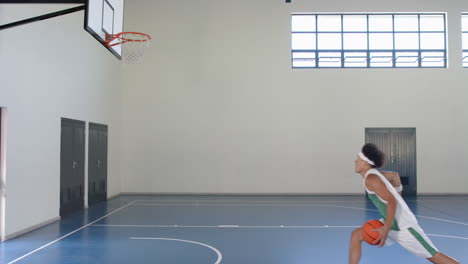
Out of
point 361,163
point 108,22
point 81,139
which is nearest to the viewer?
point 361,163

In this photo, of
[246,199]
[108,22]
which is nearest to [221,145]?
[246,199]

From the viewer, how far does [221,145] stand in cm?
1319

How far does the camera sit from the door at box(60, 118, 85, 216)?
8.95 m

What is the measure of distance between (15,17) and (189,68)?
6759 mm

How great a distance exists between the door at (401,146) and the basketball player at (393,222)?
390 inches

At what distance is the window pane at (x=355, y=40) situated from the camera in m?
13.5

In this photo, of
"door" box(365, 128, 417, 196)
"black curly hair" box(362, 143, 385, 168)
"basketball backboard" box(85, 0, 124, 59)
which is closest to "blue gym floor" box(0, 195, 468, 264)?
"door" box(365, 128, 417, 196)

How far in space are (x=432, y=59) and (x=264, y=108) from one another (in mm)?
5734

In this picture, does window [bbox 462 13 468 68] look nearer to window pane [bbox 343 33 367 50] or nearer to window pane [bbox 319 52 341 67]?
window pane [bbox 343 33 367 50]

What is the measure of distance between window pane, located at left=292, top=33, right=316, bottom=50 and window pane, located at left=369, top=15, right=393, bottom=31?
6.42 feet

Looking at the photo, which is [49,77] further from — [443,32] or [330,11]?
[443,32]

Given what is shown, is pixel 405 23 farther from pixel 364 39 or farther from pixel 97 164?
pixel 97 164

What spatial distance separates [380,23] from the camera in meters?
13.5

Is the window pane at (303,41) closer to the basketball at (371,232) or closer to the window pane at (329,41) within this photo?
the window pane at (329,41)
